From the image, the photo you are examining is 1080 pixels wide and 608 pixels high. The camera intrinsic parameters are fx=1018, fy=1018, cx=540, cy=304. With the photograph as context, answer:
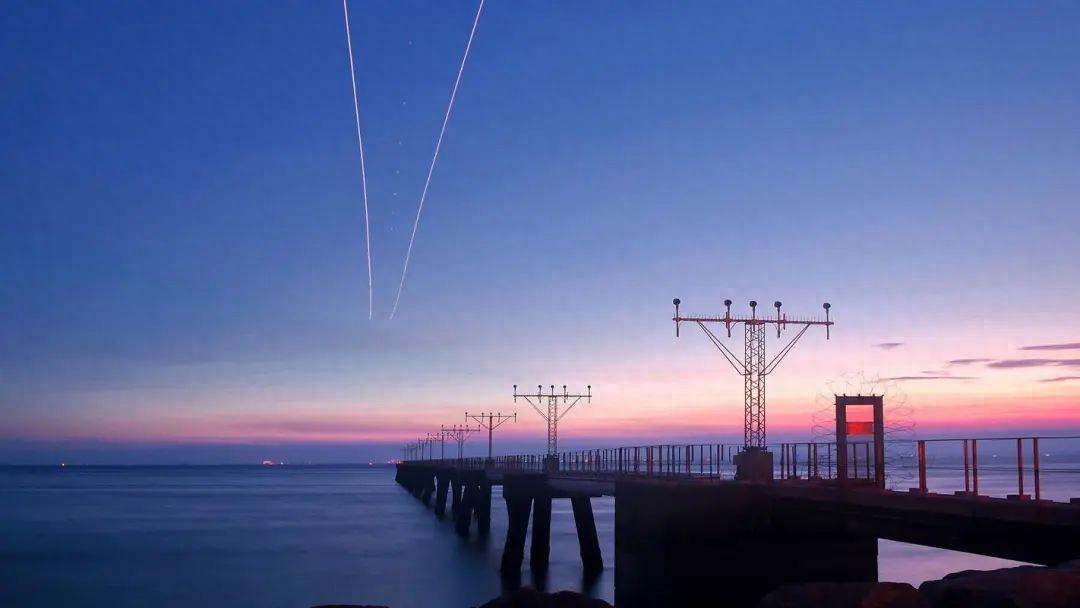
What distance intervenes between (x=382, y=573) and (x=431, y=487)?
67.1 m

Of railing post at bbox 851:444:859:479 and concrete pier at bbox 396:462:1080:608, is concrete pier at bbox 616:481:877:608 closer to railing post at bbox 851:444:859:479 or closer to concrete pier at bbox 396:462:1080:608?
concrete pier at bbox 396:462:1080:608

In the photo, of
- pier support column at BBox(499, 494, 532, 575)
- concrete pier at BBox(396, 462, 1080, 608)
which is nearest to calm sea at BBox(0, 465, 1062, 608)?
pier support column at BBox(499, 494, 532, 575)

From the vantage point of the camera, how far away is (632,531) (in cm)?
2605

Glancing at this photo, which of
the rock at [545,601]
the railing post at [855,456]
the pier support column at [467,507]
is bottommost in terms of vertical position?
the pier support column at [467,507]

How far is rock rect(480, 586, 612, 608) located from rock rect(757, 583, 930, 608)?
2158 millimetres

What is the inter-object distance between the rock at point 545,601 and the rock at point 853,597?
7.08 ft

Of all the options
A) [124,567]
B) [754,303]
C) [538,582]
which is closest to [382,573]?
[538,582]

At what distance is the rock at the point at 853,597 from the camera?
10.4m

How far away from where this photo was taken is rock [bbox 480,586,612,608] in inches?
461

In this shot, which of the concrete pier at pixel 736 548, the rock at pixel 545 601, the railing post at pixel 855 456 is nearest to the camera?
the rock at pixel 545 601

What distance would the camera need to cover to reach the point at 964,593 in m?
10.4

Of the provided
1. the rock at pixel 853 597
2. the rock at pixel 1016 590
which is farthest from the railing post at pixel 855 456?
the rock at pixel 853 597

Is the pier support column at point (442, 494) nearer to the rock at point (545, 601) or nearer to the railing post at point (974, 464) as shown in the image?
the railing post at point (974, 464)

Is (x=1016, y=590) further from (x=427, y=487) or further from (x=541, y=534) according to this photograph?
(x=427, y=487)
